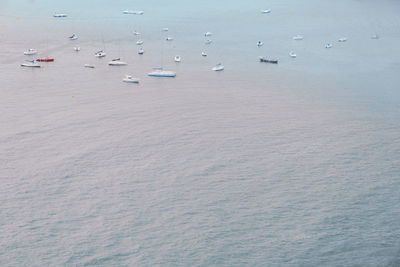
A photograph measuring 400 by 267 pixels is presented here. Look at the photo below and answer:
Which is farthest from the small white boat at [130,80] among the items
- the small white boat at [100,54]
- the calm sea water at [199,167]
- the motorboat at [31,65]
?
the small white boat at [100,54]

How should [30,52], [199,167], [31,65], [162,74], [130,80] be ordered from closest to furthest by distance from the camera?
1. [199,167]
2. [130,80]
3. [162,74]
4. [31,65]
5. [30,52]

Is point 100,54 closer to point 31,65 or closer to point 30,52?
point 30,52

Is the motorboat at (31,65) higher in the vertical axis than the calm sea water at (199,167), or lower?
higher

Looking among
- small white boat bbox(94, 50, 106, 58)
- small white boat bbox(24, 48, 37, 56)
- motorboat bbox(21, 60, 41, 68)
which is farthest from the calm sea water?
small white boat bbox(24, 48, 37, 56)

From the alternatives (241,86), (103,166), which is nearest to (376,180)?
(103,166)

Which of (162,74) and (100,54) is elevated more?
(100,54)

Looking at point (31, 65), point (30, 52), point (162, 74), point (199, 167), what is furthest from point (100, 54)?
point (199, 167)

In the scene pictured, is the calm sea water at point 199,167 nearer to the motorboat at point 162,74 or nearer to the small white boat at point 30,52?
the motorboat at point 162,74

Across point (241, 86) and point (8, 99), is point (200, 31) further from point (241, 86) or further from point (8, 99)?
point (8, 99)
